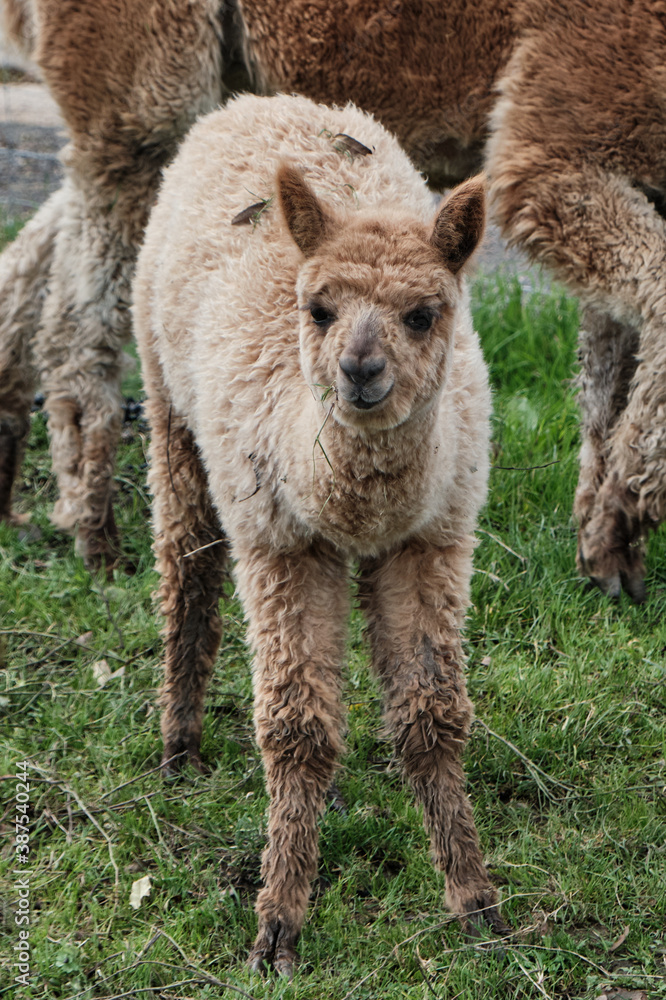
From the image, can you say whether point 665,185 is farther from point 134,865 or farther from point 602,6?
point 134,865

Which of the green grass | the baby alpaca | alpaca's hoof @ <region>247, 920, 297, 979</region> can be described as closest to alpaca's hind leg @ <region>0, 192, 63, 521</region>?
the green grass

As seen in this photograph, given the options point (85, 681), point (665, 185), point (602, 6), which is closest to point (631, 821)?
point (85, 681)

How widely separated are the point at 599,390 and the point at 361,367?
2.45m

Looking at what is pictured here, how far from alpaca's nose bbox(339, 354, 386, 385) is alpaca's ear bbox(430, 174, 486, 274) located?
0.38 metres

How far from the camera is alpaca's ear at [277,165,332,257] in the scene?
2619 mm

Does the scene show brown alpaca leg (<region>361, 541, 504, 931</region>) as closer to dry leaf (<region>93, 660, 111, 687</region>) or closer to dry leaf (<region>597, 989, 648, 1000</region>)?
dry leaf (<region>597, 989, 648, 1000</region>)

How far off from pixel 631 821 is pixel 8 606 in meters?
2.49

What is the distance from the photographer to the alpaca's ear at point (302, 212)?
262 centimetres

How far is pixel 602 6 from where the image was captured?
13.5 ft

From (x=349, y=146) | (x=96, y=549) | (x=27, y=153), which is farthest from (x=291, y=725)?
(x=27, y=153)

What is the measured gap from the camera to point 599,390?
4.64 metres

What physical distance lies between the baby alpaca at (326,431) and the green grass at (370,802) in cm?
18

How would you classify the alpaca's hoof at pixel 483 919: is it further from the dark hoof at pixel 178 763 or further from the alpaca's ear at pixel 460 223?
the alpaca's ear at pixel 460 223

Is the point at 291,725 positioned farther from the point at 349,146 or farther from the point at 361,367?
the point at 349,146
